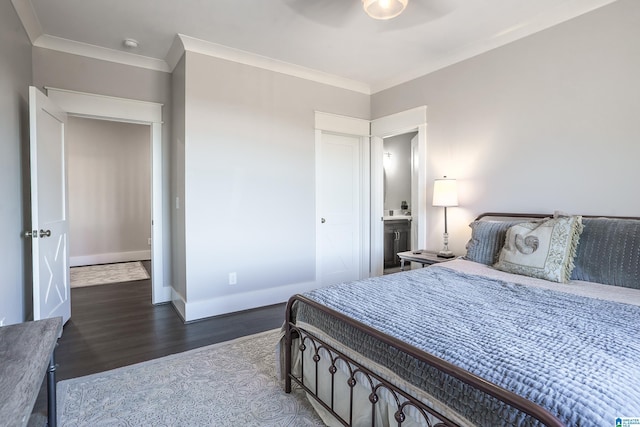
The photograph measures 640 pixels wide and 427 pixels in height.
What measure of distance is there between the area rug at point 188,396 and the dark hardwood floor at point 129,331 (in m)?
0.18

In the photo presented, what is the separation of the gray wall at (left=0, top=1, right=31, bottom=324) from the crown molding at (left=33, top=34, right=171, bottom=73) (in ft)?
0.87

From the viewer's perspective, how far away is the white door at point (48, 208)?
247 cm

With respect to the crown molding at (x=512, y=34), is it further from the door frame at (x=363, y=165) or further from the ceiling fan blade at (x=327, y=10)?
the ceiling fan blade at (x=327, y=10)

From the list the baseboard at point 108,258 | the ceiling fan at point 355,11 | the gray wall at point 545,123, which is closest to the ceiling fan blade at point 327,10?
the ceiling fan at point 355,11

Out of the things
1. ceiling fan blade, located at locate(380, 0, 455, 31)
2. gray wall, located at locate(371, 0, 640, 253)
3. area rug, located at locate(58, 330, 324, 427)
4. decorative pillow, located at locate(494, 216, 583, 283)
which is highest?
ceiling fan blade, located at locate(380, 0, 455, 31)

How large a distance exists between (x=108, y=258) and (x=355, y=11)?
578 cm

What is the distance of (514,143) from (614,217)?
0.94 m

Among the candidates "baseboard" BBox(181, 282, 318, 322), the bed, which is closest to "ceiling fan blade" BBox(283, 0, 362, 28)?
the bed

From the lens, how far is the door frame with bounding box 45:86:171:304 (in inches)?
125

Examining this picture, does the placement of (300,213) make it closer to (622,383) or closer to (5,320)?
(5,320)

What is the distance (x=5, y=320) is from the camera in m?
2.20

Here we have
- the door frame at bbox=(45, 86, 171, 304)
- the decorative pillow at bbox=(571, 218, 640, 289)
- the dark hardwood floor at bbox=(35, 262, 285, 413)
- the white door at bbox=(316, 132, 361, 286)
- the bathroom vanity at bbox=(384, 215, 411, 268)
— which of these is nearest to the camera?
the decorative pillow at bbox=(571, 218, 640, 289)

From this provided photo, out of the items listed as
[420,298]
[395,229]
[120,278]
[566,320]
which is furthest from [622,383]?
[120,278]

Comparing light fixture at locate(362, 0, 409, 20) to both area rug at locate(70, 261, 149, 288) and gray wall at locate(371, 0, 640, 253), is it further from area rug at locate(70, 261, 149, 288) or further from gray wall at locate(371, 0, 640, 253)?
area rug at locate(70, 261, 149, 288)
